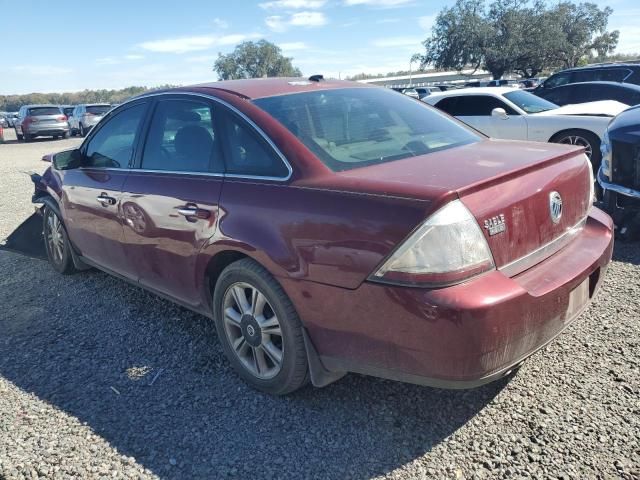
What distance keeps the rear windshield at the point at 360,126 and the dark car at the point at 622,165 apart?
2.23 meters

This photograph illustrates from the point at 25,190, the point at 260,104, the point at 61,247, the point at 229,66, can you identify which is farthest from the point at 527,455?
the point at 229,66

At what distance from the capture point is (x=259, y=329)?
2.92m

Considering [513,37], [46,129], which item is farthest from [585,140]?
[513,37]

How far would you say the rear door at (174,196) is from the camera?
312 centimetres

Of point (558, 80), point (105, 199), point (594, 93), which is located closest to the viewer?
point (105, 199)

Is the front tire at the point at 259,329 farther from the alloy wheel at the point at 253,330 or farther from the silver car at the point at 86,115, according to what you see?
the silver car at the point at 86,115

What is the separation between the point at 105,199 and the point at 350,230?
236 centimetres

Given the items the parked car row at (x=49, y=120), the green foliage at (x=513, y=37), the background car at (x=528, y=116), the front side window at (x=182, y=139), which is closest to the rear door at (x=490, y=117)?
the background car at (x=528, y=116)

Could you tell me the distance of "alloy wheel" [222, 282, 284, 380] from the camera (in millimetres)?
2875

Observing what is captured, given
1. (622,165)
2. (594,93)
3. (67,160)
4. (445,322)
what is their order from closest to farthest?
(445,322) → (67,160) → (622,165) → (594,93)

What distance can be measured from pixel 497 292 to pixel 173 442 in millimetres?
1678

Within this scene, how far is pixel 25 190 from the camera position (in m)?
10.7

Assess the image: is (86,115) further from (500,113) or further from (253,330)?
(253,330)

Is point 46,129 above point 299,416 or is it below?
above
